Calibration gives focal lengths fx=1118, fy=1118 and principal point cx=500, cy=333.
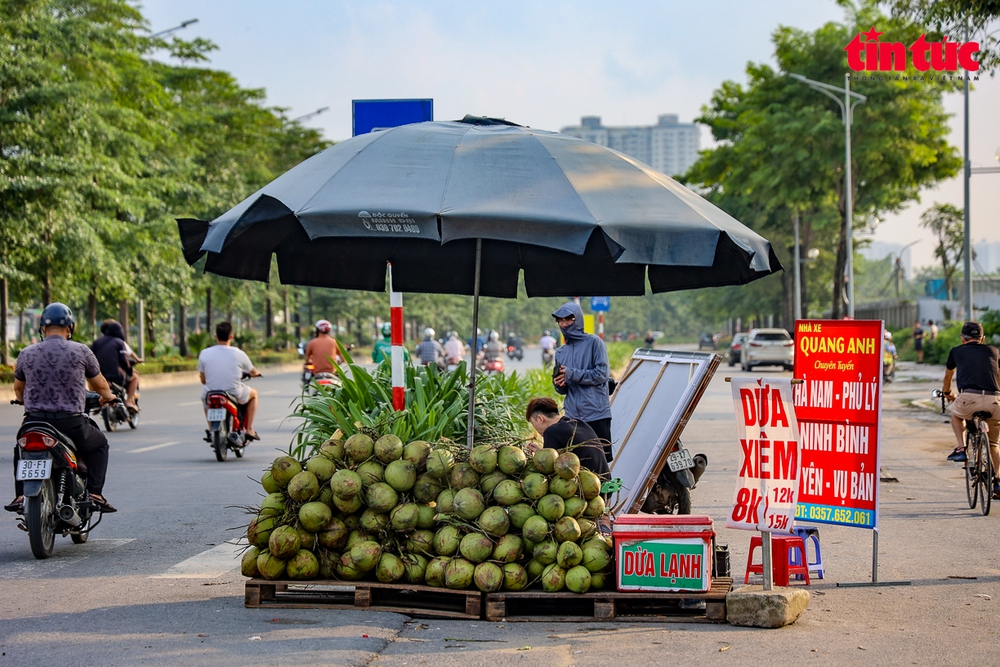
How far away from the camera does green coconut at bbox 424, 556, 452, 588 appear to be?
6016mm

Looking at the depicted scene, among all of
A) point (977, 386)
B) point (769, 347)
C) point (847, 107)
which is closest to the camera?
point (977, 386)

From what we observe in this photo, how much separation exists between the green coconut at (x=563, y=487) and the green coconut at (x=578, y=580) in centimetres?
41

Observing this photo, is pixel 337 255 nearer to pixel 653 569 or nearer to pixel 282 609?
pixel 282 609

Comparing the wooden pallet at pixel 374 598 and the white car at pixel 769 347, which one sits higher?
the white car at pixel 769 347

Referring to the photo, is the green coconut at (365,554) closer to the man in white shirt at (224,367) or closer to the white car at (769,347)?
the man in white shirt at (224,367)

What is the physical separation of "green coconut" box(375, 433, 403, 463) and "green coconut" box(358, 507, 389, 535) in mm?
306

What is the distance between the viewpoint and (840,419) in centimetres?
764

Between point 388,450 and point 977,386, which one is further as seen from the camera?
point 977,386

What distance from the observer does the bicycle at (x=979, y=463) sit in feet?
33.9

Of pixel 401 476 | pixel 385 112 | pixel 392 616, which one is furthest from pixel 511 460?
pixel 385 112

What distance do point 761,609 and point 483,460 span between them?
167 centimetres

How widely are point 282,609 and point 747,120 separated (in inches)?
1499

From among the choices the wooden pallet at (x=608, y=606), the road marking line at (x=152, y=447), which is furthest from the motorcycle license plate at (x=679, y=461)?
the road marking line at (x=152, y=447)

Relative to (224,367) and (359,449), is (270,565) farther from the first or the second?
(224,367)
